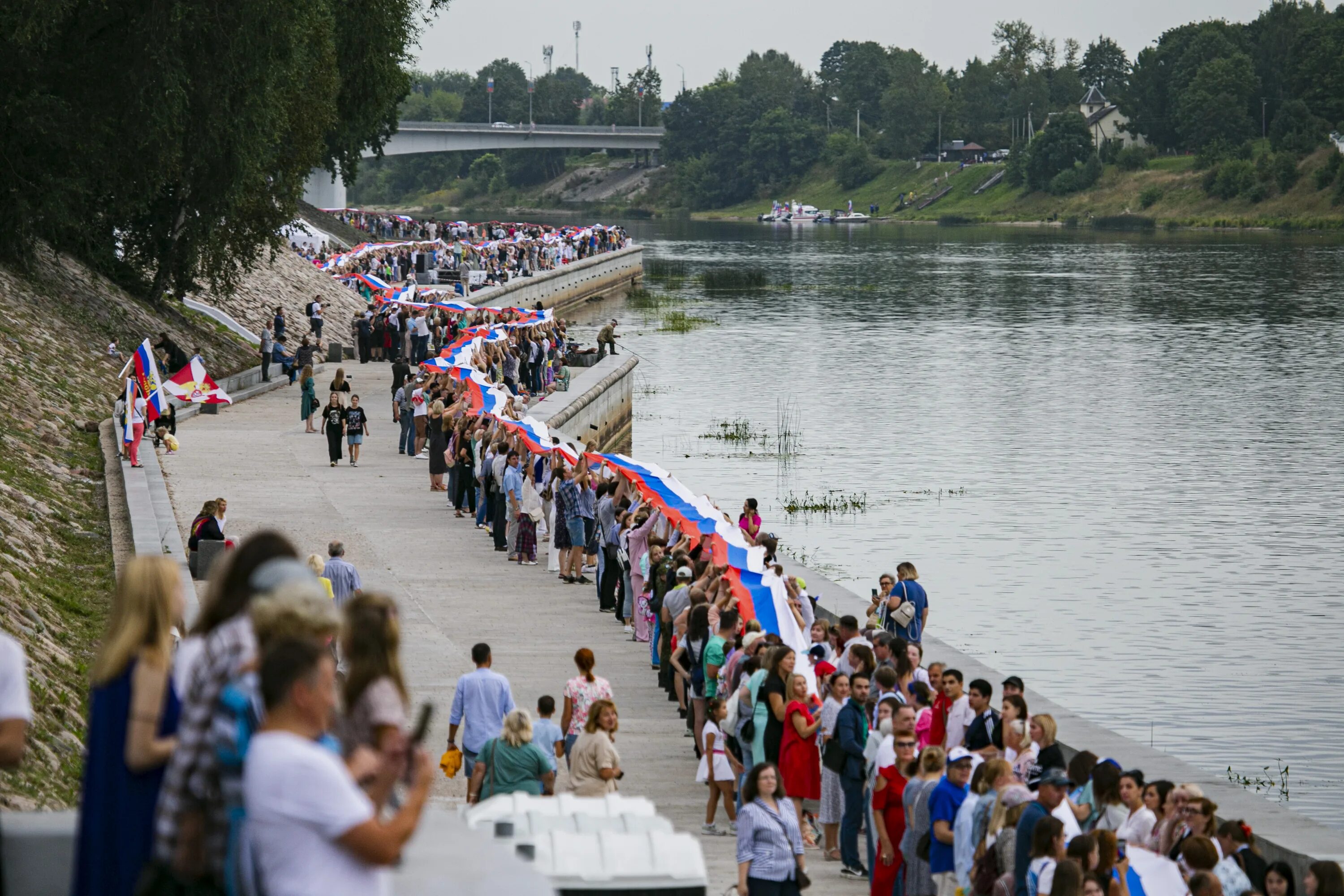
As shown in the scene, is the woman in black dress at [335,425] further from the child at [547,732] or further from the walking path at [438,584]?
the child at [547,732]

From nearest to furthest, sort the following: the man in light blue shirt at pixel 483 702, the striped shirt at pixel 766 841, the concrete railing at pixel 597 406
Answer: the striped shirt at pixel 766 841, the man in light blue shirt at pixel 483 702, the concrete railing at pixel 597 406

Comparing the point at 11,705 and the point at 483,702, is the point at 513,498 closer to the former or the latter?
the point at 483,702

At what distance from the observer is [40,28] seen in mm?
28812

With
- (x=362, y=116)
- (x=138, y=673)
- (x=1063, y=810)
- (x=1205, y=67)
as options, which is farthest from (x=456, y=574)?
(x=1205, y=67)

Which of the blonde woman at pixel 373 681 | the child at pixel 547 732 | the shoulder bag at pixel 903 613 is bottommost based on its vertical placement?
the shoulder bag at pixel 903 613

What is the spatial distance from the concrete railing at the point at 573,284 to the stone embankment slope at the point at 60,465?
759 inches

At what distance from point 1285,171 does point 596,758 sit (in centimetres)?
13170

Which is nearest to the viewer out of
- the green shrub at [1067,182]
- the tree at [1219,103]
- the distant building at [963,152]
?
the tree at [1219,103]

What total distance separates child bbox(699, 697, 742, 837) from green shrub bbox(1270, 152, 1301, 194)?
129 meters

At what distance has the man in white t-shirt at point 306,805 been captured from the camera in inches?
159

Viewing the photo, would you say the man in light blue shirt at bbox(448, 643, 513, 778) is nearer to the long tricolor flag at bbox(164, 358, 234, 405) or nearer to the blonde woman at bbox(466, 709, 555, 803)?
the blonde woman at bbox(466, 709, 555, 803)

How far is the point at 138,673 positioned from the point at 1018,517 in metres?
28.6

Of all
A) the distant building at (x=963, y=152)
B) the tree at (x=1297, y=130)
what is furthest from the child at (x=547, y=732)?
the distant building at (x=963, y=152)

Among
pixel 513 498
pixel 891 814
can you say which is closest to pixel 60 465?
pixel 513 498
